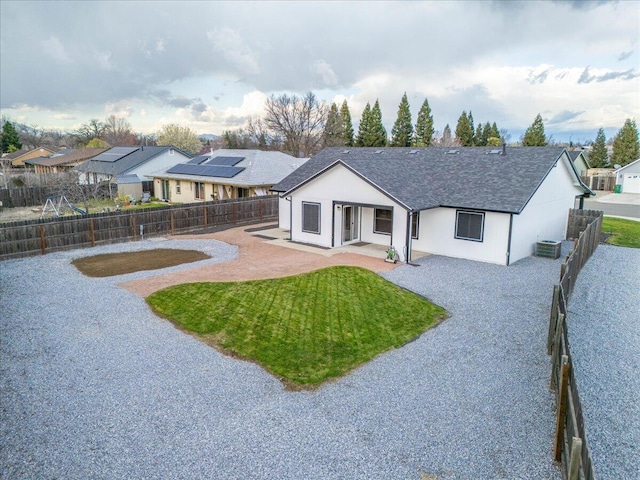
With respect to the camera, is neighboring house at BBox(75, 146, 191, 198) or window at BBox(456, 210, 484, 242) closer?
window at BBox(456, 210, 484, 242)

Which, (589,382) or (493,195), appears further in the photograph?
(493,195)

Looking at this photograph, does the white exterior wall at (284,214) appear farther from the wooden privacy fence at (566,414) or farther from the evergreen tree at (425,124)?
the evergreen tree at (425,124)

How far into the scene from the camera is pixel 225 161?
35125mm

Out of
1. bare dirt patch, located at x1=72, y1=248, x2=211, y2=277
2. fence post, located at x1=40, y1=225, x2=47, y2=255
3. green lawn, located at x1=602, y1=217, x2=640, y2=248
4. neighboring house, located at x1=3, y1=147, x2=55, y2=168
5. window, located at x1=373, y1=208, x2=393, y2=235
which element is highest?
neighboring house, located at x1=3, y1=147, x2=55, y2=168

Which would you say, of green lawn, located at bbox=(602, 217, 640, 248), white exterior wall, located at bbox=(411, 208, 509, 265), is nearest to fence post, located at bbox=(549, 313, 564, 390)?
white exterior wall, located at bbox=(411, 208, 509, 265)

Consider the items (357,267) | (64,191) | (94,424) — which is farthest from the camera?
(64,191)

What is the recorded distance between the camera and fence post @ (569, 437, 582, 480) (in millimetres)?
5055

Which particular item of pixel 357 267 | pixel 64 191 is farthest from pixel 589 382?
pixel 64 191

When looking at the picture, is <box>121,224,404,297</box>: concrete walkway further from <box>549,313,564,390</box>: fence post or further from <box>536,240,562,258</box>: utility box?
<box>549,313,564,390</box>: fence post

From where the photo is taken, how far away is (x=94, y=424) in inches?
286

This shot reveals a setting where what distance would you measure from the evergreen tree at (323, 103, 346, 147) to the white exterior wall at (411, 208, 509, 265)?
4445 centimetres

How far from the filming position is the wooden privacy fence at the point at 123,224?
60.5 feet

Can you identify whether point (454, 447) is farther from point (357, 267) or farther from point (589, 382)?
point (357, 267)

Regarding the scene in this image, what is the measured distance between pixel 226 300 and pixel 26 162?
68494 millimetres
